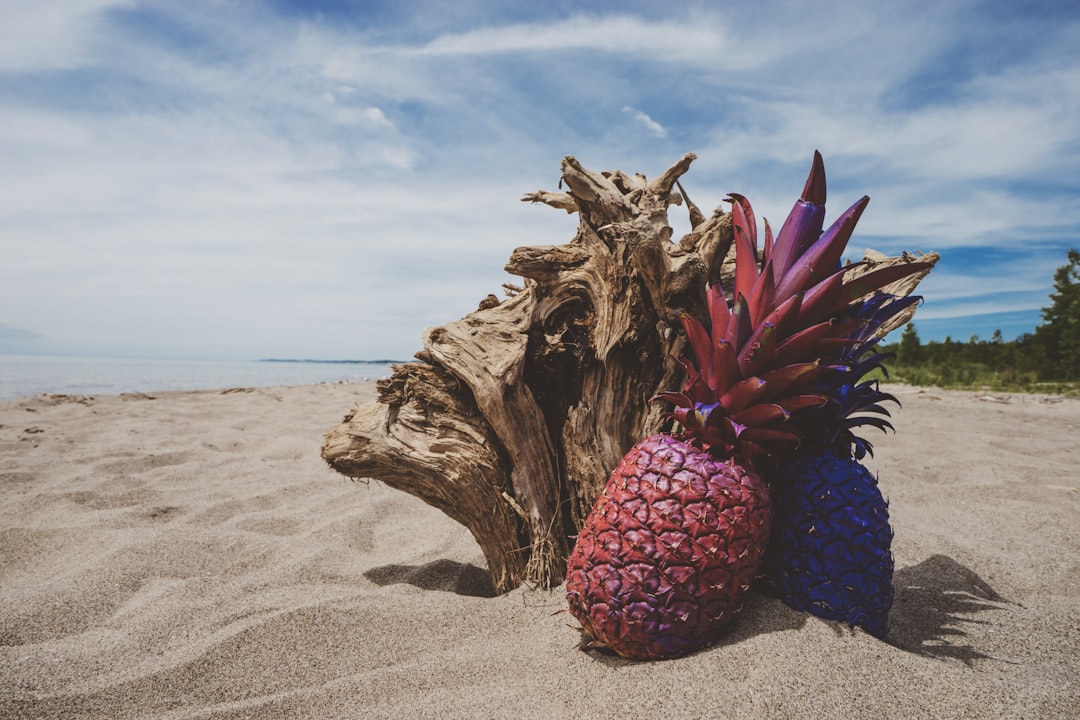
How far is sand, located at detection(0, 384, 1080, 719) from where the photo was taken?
1.67 meters

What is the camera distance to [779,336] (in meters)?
1.87

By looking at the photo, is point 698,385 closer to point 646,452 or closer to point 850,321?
point 646,452

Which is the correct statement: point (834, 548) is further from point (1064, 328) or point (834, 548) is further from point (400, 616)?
point (1064, 328)

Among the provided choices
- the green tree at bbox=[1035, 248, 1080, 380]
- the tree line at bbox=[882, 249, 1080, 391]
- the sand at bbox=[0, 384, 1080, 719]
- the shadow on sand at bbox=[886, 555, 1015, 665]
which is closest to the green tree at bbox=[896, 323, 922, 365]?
the tree line at bbox=[882, 249, 1080, 391]

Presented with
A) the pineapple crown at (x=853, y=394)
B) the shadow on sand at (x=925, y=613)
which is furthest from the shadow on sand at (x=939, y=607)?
the pineapple crown at (x=853, y=394)

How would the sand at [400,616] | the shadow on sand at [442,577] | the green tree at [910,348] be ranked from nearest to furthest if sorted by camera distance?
the sand at [400,616] < the shadow on sand at [442,577] < the green tree at [910,348]

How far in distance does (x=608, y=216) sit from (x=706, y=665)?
1.72 m

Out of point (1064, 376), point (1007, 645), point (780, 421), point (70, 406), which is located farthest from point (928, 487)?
point (1064, 376)

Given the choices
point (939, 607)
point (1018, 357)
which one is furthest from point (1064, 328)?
point (939, 607)

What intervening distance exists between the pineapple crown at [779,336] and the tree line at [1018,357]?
13152mm

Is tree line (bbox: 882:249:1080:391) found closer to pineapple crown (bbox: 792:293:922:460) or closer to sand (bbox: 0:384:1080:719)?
sand (bbox: 0:384:1080:719)

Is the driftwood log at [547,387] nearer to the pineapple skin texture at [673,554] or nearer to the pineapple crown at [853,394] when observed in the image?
the pineapple crown at [853,394]

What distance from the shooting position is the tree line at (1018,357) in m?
13.3

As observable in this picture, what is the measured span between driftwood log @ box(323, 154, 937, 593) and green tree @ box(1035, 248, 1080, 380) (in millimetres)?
15368
